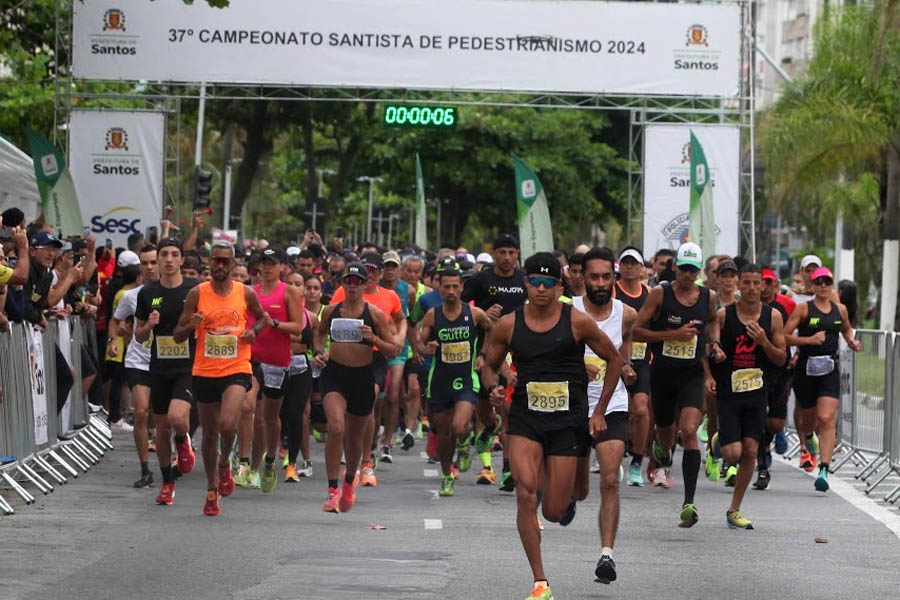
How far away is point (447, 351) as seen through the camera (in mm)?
14719

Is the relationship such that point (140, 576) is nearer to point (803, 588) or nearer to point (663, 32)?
point (803, 588)

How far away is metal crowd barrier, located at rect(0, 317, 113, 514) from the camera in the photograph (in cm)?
1363

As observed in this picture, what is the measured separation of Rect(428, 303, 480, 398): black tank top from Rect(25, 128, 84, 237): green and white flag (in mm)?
5264

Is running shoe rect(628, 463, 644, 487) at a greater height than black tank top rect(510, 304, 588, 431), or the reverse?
black tank top rect(510, 304, 588, 431)

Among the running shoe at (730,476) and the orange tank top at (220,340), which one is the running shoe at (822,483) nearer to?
the running shoe at (730,476)

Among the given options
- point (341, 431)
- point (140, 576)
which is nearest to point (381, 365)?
point (341, 431)

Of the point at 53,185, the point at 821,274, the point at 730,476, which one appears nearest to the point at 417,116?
the point at 53,185

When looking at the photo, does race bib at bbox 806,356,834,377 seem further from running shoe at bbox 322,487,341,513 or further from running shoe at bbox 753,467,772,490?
running shoe at bbox 322,487,341,513

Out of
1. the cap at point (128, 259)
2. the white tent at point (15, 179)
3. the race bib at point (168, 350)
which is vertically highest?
the white tent at point (15, 179)

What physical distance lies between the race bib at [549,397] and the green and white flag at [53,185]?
32.0 ft

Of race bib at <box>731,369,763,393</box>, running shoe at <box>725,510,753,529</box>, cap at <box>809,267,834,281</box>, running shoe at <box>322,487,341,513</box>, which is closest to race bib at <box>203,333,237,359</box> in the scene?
running shoe at <box>322,487,341,513</box>

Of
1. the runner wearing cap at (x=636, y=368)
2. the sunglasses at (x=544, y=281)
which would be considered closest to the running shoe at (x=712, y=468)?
the runner wearing cap at (x=636, y=368)

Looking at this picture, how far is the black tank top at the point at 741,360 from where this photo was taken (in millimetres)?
12789

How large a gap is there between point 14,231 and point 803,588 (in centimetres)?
656
